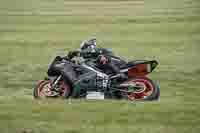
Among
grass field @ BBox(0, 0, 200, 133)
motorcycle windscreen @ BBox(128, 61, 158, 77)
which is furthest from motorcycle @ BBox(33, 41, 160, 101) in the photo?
grass field @ BBox(0, 0, 200, 133)

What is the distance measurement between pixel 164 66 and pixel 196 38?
4622 mm

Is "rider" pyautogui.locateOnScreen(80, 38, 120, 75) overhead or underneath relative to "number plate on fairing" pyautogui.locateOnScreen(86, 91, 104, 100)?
overhead

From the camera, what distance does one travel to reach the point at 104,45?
1703cm

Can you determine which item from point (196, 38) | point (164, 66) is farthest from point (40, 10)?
point (164, 66)

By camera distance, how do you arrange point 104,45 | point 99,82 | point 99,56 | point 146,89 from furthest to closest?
point 104,45, point 99,56, point 99,82, point 146,89

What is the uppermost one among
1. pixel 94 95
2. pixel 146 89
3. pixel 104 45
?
pixel 104 45

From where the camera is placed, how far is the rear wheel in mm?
10461

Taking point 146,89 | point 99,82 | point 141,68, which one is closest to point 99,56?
point 99,82

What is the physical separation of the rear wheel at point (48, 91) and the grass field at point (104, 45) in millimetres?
190

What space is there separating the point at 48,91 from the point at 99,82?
1074 mm

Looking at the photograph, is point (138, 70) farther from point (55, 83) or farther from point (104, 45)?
point (104, 45)

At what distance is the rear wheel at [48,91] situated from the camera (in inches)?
412

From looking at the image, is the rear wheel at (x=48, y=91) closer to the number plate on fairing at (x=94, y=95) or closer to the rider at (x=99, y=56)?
the number plate on fairing at (x=94, y=95)

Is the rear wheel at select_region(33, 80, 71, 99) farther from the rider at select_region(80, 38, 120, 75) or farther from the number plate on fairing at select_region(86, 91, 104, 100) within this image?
the rider at select_region(80, 38, 120, 75)
